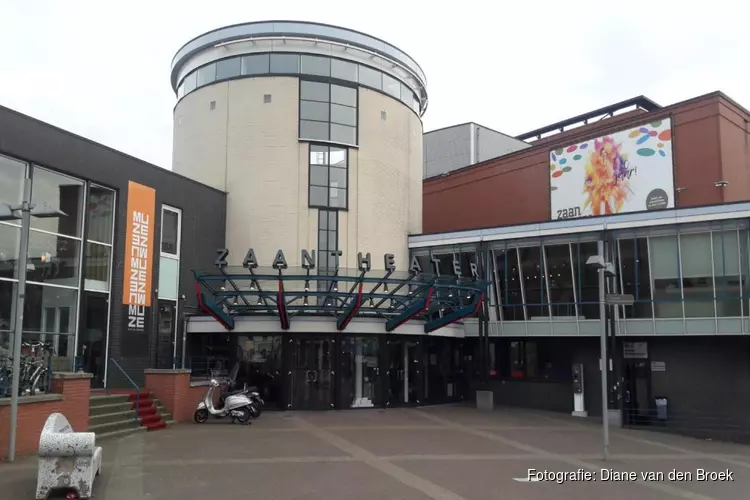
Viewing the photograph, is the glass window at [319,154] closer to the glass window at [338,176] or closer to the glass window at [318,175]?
the glass window at [318,175]

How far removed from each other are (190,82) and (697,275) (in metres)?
20.7

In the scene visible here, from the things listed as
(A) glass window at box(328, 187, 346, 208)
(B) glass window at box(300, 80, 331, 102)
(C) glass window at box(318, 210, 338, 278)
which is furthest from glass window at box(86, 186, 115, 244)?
(B) glass window at box(300, 80, 331, 102)

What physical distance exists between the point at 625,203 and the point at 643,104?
15885mm

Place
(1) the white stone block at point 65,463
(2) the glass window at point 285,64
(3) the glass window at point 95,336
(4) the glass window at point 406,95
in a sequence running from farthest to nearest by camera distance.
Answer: (4) the glass window at point 406,95 → (2) the glass window at point 285,64 → (3) the glass window at point 95,336 → (1) the white stone block at point 65,463

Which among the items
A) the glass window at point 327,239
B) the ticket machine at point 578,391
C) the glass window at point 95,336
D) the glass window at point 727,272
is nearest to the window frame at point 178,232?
the glass window at point 95,336

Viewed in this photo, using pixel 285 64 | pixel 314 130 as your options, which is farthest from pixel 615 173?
pixel 285 64

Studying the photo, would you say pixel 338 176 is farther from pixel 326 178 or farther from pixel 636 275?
pixel 636 275

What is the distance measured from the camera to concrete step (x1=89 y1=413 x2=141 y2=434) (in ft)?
51.2

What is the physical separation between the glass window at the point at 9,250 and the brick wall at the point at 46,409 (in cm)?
408

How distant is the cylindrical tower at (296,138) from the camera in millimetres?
26062

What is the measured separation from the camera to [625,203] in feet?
92.7

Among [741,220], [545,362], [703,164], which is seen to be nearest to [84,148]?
[545,362]

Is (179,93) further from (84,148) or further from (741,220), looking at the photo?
(741,220)

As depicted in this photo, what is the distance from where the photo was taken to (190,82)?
28594mm
